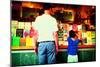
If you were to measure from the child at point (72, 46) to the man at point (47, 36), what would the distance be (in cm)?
14

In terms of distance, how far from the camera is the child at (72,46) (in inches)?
82.3

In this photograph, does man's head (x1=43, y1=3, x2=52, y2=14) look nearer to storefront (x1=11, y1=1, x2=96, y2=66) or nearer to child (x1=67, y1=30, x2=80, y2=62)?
storefront (x1=11, y1=1, x2=96, y2=66)

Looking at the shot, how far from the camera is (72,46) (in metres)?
2.10

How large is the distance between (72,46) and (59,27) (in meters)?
0.23

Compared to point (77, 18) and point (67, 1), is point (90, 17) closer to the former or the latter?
point (77, 18)

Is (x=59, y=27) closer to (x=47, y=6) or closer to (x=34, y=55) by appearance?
(x=47, y=6)

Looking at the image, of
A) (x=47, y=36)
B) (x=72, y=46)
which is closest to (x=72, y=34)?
(x=72, y=46)

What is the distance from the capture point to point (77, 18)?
212 centimetres

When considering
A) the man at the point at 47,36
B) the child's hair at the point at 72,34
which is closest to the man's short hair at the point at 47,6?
the man at the point at 47,36

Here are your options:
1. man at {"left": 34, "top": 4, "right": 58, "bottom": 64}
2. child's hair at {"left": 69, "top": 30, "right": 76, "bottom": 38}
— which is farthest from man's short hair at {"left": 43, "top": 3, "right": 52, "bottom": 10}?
child's hair at {"left": 69, "top": 30, "right": 76, "bottom": 38}
